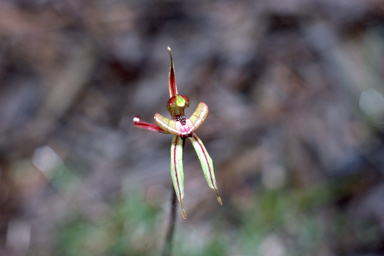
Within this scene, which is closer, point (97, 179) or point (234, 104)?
point (97, 179)

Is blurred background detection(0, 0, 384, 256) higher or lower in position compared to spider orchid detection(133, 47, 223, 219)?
Result: higher

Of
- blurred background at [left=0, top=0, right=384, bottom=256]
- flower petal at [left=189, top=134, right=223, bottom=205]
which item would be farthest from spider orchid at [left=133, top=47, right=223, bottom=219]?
blurred background at [left=0, top=0, right=384, bottom=256]

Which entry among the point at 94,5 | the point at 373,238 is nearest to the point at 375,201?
the point at 373,238

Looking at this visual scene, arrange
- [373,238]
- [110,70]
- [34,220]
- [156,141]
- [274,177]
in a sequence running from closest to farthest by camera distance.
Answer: [373,238] < [34,220] < [274,177] < [156,141] < [110,70]

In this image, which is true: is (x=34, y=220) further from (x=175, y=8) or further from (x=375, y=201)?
(x=375, y=201)

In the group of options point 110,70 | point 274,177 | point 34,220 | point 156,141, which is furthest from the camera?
point 110,70

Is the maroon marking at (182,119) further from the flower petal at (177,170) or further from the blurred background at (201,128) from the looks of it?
the blurred background at (201,128)

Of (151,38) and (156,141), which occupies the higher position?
(151,38)

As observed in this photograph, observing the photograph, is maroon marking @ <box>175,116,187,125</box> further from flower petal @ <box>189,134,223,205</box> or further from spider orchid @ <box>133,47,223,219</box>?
flower petal @ <box>189,134,223,205</box>
